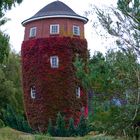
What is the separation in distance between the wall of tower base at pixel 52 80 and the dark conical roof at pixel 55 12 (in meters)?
1.96

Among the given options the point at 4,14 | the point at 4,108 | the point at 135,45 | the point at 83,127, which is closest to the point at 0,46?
the point at 4,14

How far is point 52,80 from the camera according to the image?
123 feet

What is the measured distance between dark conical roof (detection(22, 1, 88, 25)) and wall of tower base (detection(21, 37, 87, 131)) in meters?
1.96

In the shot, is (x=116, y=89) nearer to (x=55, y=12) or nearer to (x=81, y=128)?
(x=81, y=128)

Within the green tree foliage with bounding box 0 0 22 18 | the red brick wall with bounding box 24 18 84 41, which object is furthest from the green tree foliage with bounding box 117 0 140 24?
the red brick wall with bounding box 24 18 84 41

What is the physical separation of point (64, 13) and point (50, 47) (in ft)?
10.3

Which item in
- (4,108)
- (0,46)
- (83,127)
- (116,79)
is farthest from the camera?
(4,108)

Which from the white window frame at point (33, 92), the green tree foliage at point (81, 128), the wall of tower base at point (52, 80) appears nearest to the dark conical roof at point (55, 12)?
the wall of tower base at point (52, 80)

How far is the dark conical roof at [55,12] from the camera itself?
128 ft

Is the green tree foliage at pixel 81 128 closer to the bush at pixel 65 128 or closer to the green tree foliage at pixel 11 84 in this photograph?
the bush at pixel 65 128

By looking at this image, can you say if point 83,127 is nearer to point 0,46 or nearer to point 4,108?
point 4,108

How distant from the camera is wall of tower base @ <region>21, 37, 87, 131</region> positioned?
37.5m

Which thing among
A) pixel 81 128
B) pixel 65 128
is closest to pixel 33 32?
pixel 65 128

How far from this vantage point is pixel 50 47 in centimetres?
3822
